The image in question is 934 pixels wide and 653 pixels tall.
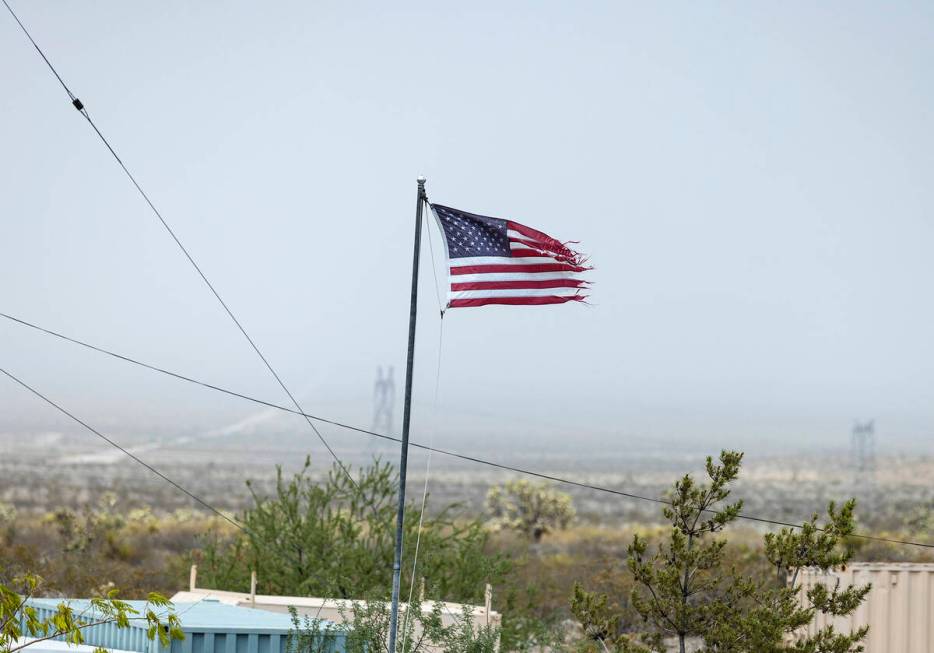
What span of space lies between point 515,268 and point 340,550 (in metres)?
13.5

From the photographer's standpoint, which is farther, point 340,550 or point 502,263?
point 340,550

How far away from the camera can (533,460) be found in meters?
195

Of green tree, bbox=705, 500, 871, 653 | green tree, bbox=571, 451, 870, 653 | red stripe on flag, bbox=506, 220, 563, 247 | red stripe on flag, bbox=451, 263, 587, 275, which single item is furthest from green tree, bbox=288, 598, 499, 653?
red stripe on flag, bbox=506, 220, 563, 247

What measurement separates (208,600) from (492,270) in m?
7.89

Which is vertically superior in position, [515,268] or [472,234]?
[472,234]

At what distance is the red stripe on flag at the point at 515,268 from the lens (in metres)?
12.5

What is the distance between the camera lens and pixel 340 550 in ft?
81.4

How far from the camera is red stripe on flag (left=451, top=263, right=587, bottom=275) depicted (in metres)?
12.5

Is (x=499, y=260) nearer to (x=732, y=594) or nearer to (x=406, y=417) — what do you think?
(x=406, y=417)

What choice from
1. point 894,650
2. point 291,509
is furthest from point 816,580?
point 291,509

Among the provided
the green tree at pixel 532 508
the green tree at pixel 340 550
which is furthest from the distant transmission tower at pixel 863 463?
the green tree at pixel 340 550

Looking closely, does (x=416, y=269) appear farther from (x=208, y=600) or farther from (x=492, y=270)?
(x=208, y=600)

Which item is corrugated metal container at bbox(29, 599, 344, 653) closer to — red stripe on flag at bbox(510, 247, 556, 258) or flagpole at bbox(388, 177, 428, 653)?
flagpole at bbox(388, 177, 428, 653)

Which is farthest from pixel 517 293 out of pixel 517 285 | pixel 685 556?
pixel 685 556
